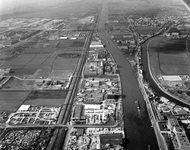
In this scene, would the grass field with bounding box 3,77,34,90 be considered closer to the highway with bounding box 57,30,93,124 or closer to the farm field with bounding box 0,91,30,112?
the farm field with bounding box 0,91,30,112

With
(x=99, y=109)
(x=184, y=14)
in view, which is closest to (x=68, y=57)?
(x=99, y=109)

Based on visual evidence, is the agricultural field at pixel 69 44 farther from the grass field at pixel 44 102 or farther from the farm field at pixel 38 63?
the grass field at pixel 44 102

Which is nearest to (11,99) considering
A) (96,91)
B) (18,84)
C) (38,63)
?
(18,84)

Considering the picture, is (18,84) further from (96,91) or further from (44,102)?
(96,91)

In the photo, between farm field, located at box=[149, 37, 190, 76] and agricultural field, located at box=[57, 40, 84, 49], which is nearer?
farm field, located at box=[149, 37, 190, 76]

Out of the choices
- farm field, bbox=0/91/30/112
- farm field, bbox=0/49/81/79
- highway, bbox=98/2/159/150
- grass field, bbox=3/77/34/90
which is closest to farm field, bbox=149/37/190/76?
highway, bbox=98/2/159/150

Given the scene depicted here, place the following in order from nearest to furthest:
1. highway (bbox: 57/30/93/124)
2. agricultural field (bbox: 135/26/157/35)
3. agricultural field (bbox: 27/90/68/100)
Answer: highway (bbox: 57/30/93/124)
agricultural field (bbox: 27/90/68/100)
agricultural field (bbox: 135/26/157/35)

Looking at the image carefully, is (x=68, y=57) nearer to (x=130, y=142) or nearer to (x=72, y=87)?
(x=72, y=87)

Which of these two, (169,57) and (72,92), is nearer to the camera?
(72,92)

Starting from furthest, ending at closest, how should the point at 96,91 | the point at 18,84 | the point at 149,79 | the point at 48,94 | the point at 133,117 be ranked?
1. the point at 149,79
2. the point at 18,84
3. the point at 96,91
4. the point at 48,94
5. the point at 133,117
